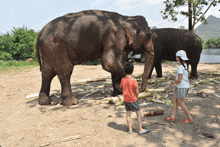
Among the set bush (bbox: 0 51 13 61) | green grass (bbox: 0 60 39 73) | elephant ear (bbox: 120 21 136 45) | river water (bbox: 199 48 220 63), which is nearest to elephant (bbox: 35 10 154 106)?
elephant ear (bbox: 120 21 136 45)

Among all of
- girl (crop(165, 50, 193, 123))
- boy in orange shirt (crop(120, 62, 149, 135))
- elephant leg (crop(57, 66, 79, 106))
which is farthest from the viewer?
elephant leg (crop(57, 66, 79, 106))

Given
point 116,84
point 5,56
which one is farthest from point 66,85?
point 5,56

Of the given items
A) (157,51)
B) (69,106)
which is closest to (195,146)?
(69,106)

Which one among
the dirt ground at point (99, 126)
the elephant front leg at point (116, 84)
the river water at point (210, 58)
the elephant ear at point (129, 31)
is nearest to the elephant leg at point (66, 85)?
the dirt ground at point (99, 126)

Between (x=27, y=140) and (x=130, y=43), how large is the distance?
3.25 m

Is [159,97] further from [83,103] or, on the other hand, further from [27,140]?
[27,140]

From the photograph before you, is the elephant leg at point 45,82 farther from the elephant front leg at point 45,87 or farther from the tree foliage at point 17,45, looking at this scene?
the tree foliage at point 17,45

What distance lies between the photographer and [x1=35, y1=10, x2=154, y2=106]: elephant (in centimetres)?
400

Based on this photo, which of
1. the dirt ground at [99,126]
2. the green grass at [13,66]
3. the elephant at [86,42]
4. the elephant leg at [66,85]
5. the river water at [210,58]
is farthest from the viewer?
the river water at [210,58]

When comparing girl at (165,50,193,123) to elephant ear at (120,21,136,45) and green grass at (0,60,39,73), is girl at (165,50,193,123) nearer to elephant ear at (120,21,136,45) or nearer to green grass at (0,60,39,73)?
elephant ear at (120,21,136,45)

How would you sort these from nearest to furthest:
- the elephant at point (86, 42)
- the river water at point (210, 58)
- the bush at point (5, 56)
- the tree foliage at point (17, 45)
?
the elephant at point (86, 42) → the river water at point (210, 58) → the bush at point (5, 56) → the tree foliage at point (17, 45)

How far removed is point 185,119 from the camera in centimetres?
320

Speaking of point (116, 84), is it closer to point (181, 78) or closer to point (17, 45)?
point (181, 78)

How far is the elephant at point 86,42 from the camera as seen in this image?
400cm
